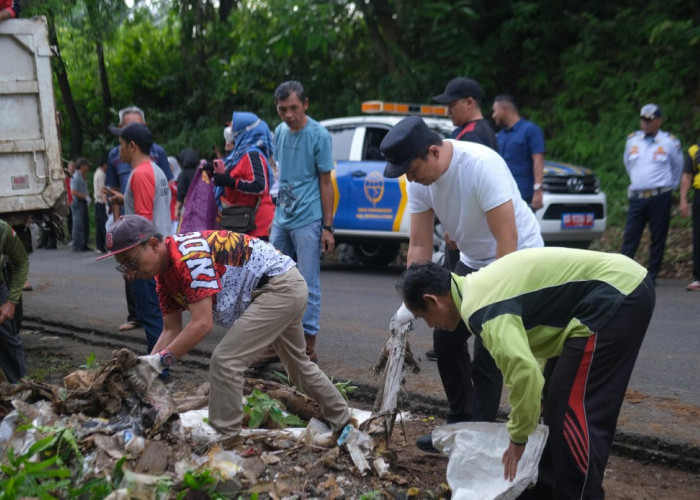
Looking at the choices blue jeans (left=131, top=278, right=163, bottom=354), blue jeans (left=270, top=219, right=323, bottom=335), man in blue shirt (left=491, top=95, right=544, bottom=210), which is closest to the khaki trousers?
blue jeans (left=270, top=219, right=323, bottom=335)

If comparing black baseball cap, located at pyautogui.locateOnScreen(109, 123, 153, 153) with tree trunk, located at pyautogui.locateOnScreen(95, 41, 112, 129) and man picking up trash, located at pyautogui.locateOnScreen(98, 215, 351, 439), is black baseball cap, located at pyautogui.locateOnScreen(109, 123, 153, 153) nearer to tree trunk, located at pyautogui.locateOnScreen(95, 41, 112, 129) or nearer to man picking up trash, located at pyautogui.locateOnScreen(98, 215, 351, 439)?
man picking up trash, located at pyautogui.locateOnScreen(98, 215, 351, 439)

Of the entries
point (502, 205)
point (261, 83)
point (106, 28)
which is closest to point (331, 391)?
point (502, 205)

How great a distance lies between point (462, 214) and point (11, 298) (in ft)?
9.61

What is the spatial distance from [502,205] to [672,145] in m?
6.41

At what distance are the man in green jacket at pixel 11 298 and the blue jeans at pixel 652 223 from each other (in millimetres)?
6568

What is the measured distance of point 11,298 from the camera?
5391 mm

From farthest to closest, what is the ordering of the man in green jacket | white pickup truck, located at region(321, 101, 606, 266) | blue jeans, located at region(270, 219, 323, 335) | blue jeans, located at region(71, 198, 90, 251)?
blue jeans, located at region(71, 198, 90, 251), white pickup truck, located at region(321, 101, 606, 266), blue jeans, located at region(270, 219, 323, 335), the man in green jacket

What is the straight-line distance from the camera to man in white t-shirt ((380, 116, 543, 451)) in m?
4.12

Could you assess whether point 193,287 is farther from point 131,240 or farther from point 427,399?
point 427,399

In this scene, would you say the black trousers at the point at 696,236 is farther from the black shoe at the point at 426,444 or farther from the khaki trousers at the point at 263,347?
the khaki trousers at the point at 263,347

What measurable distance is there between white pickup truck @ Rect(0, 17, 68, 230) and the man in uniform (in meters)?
6.15

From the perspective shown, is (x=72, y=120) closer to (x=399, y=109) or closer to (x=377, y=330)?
(x=399, y=109)

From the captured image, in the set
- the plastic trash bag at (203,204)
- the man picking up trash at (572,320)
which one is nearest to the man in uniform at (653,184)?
the plastic trash bag at (203,204)

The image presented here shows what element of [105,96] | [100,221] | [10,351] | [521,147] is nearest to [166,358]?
[10,351]
